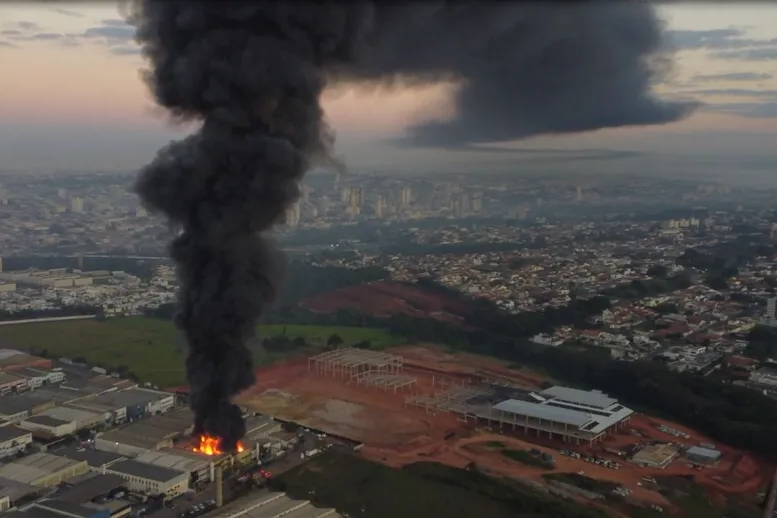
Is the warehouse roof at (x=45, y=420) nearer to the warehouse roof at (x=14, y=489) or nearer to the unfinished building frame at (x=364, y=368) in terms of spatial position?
the warehouse roof at (x=14, y=489)

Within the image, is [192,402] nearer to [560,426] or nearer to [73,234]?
[560,426]

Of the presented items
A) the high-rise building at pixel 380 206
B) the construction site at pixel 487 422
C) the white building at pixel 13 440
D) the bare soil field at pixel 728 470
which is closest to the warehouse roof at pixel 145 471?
the white building at pixel 13 440

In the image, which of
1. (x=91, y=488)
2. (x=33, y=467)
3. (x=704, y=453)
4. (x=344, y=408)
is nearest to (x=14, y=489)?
(x=33, y=467)

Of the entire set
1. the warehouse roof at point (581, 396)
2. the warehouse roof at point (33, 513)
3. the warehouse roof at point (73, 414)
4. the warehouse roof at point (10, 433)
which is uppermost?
the warehouse roof at point (33, 513)

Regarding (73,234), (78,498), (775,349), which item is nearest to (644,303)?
(775,349)

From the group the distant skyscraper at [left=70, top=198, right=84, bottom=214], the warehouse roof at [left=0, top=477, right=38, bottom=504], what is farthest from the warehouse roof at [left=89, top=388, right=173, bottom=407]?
the distant skyscraper at [left=70, top=198, right=84, bottom=214]

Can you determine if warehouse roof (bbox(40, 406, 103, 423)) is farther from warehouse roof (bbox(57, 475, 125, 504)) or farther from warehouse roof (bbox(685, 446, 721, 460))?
warehouse roof (bbox(685, 446, 721, 460))
